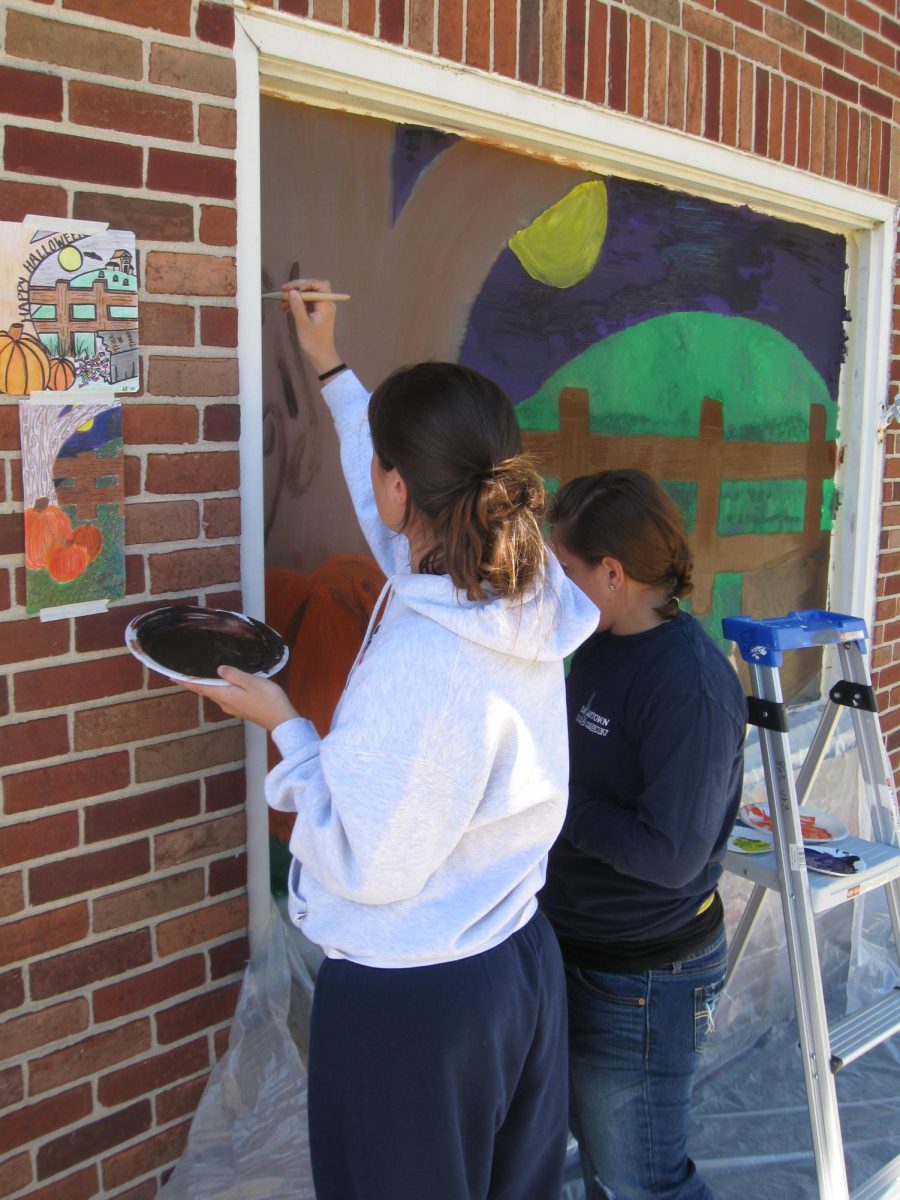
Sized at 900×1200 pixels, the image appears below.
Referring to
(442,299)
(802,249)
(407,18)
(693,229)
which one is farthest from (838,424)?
(407,18)

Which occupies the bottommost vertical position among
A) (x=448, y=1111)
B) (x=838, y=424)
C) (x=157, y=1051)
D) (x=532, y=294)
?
(x=157, y=1051)

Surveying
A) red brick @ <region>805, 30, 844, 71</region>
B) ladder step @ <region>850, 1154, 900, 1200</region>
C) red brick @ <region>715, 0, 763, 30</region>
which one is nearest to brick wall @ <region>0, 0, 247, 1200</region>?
ladder step @ <region>850, 1154, 900, 1200</region>

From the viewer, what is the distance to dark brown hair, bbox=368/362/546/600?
1.52 metres

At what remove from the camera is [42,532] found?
1.93m

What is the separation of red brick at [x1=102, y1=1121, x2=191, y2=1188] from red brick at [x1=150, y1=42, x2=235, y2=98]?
212 centimetres

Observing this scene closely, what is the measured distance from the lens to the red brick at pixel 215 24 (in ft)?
6.71

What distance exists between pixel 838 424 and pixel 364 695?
3.41 m

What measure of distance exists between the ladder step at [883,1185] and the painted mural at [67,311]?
8.75 feet

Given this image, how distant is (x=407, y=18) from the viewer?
2400mm

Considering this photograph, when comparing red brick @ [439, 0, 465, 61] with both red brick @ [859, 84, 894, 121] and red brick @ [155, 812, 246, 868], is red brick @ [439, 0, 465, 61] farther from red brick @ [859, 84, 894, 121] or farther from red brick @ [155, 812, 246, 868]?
red brick @ [859, 84, 894, 121]

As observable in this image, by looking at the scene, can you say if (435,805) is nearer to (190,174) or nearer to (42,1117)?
(42,1117)

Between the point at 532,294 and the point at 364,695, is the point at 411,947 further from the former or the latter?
the point at 532,294

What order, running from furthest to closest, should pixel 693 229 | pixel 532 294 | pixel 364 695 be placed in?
pixel 693 229
pixel 532 294
pixel 364 695

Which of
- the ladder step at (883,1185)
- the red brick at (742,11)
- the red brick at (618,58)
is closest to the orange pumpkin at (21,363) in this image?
the red brick at (618,58)
